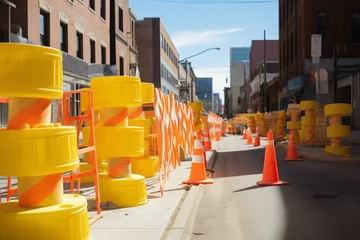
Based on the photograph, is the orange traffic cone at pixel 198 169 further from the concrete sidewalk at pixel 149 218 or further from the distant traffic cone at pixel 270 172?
the distant traffic cone at pixel 270 172

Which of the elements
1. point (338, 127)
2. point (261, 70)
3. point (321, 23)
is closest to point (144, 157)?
point (338, 127)

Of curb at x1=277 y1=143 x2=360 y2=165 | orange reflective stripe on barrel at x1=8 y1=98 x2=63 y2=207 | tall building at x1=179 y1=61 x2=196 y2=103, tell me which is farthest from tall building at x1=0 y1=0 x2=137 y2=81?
tall building at x1=179 y1=61 x2=196 y2=103

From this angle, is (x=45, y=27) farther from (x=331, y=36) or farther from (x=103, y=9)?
(x=331, y=36)

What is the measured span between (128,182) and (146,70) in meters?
48.4

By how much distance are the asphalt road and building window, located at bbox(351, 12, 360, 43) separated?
95.8 feet

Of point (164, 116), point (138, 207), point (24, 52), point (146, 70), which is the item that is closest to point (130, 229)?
point (138, 207)

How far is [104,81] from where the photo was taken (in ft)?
21.1

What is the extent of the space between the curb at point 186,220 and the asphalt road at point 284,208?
10 centimetres

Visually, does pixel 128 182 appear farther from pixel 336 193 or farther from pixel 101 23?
pixel 101 23

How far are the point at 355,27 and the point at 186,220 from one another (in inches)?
1406

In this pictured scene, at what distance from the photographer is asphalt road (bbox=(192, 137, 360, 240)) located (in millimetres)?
5555

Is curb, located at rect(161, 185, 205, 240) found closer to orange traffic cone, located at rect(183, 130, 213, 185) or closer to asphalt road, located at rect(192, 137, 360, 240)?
asphalt road, located at rect(192, 137, 360, 240)

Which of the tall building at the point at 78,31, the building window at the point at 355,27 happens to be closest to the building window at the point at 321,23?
the building window at the point at 355,27

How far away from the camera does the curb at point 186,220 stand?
525 cm
